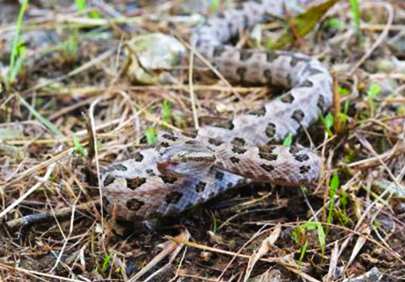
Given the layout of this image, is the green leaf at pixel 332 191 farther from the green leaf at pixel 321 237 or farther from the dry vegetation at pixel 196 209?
the green leaf at pixel 321 237

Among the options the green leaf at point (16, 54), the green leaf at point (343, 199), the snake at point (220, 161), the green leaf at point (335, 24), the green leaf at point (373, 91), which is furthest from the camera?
the green leaf at point (335, 24)

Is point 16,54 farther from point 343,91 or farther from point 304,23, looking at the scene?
point 343,91

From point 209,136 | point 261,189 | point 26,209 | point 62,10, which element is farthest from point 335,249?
point 62,10

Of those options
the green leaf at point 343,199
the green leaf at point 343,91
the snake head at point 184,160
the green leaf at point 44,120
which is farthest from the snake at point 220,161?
the green leaf at point 44,120

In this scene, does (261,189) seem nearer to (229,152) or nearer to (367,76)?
(229,152)

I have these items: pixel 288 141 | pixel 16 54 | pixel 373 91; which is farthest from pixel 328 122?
pixel 16 54
